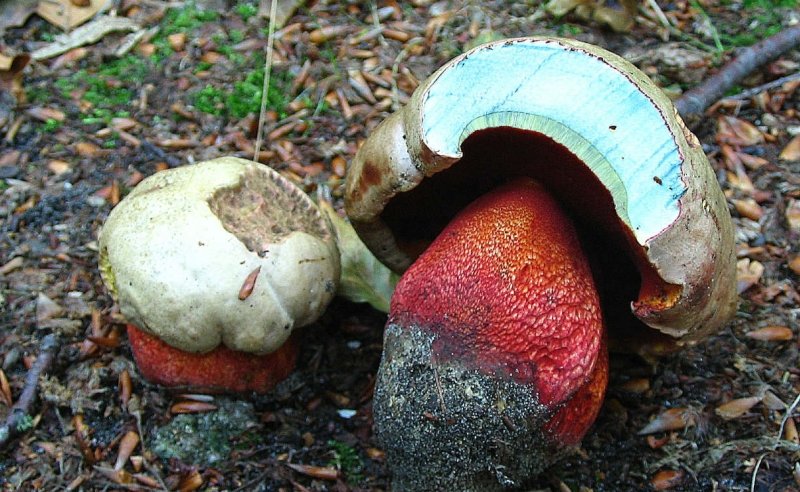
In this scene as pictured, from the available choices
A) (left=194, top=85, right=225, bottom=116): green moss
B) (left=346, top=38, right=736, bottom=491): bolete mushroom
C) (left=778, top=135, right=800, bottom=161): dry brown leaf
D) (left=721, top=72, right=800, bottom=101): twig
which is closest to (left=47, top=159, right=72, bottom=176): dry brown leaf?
(left=194, top=85, right=225, bottom=116): green moss

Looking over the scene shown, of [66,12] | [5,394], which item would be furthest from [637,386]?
[66,12]

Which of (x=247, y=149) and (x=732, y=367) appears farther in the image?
(x=247, y=149)

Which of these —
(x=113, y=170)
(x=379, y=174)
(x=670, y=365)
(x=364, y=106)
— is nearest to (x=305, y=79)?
(x=364, y=106)

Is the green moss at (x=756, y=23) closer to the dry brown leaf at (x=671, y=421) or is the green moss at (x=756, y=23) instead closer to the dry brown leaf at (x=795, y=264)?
the dry brown leaf at (x=795, y=264)

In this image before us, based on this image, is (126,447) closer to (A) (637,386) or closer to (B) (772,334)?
(A) (637,386)

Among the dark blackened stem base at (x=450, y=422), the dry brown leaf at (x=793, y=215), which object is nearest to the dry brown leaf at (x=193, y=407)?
the dark blackened stem base at (x=450, y=422)

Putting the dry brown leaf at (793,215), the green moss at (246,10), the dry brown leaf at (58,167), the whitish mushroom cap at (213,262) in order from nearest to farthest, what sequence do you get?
the whitish mushroom cap at (213,262)
the dry brown leaf at (793,215)
the dry brown leaf at (58,167)
the green moss at (246,10)

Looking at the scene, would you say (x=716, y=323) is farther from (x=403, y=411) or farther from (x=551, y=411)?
(x=403, y=411)
